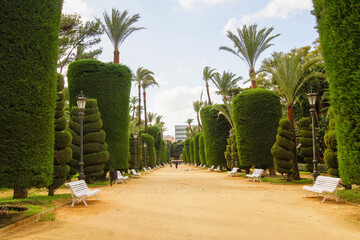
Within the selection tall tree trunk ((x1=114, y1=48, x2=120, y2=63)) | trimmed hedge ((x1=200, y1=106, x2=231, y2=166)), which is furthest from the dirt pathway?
trimmed hedge ((x1=200, y1=106, x2=231, y2=166))

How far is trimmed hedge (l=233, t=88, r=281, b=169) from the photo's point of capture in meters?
19.0

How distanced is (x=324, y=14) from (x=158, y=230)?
646 cm

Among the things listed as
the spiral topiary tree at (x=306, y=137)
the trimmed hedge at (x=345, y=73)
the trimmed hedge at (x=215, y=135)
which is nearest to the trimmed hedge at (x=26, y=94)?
the trimmed hedge at (x=345, y=73)

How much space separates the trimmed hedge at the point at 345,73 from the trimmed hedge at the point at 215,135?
2213cm

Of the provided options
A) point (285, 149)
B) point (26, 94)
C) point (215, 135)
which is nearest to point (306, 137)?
point (285, 149)

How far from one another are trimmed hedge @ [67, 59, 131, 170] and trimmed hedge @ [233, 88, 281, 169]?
8.38m

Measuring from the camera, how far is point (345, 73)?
6.37 m

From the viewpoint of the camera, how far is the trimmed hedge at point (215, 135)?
29359 mm

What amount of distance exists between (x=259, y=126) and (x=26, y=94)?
1535cm

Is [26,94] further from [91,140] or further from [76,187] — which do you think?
[91,140]

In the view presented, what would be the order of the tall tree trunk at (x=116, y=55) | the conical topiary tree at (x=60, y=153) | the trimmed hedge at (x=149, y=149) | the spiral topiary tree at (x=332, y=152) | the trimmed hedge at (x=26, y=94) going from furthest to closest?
the trimmed hedge at (x=149, y=149)
the tall tree trunk at (x=116, y=55)
the spiral topiary tree at (x=332, y=152)
the conical topiary tree at (x=60, y=153)
the trimmed hedge at (x=26, y=94)

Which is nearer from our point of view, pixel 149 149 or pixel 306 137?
pixel 306 137

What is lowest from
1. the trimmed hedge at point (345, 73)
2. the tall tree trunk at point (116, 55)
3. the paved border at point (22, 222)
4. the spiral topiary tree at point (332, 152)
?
the paved border at point (22, 222)

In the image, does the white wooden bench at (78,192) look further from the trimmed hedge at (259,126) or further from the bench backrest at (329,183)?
the trimmed hedge at (259,126)
